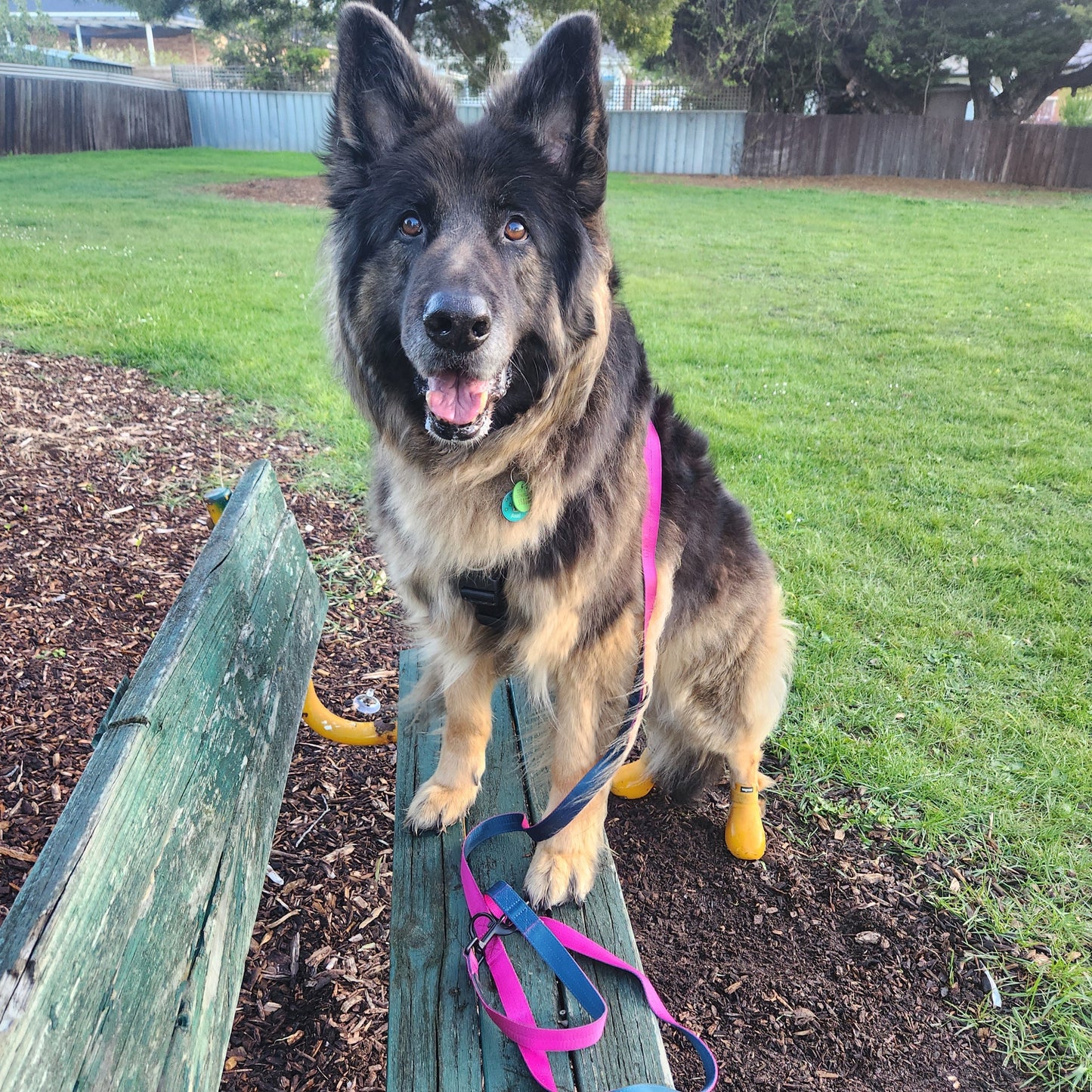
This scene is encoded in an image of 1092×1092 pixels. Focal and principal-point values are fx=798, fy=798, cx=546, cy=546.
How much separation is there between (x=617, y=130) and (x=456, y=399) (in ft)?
96.0

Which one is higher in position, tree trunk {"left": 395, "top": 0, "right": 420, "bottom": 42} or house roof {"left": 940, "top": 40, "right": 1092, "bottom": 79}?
house roof {"left": 940, "top": 40, "right": 1092, "bottom": 79}

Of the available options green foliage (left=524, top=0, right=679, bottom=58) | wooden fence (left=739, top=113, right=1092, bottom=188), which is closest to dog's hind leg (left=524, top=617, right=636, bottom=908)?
green foliage (left=524, top=0, right=679, bottom=58)

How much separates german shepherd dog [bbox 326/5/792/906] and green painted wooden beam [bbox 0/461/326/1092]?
20.7 inches

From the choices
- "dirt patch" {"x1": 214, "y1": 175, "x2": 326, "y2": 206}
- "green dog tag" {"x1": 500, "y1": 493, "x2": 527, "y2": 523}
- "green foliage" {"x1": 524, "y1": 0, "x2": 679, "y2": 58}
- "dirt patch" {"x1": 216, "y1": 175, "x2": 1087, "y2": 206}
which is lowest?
"green dog tag" {"x1": 500, "y1": 493, "x2": 527, "y2": 523}

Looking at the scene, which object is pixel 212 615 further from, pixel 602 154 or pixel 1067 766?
pixel 1067 766

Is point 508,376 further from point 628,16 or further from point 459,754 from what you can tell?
point 628,16

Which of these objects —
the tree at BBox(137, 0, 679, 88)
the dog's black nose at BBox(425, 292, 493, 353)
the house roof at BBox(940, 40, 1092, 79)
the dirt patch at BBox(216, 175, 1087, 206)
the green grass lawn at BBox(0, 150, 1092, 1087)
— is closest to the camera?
the dog's black nose at BBox(425, 292, 493, 353)

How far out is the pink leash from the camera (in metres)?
1.73

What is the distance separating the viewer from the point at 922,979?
101 inches

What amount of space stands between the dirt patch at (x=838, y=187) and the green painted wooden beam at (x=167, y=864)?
1742 centimetres

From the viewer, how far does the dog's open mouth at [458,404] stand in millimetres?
2156

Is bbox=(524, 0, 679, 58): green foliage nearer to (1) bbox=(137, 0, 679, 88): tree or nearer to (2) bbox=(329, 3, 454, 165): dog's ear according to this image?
(1) bbox=(137, 0, 679, 88): tree

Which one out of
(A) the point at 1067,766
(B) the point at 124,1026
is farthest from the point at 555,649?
(A) the point at 1067,766

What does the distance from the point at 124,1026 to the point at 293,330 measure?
303 inches
